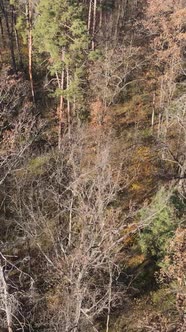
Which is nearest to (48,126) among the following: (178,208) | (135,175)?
(135,175)

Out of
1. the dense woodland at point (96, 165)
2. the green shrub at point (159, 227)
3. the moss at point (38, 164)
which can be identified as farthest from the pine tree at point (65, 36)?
the green shrub at point (159, 227)

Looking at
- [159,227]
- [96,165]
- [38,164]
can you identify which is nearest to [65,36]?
[38,164]

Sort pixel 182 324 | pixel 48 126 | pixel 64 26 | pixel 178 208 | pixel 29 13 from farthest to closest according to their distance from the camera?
pixel 48 126
pixel 29 13
pixel 64 26
pixel 178 208
pixel 182 324

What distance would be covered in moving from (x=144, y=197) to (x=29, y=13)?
14882 mm

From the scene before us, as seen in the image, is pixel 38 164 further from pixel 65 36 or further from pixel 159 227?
pixel 159 227

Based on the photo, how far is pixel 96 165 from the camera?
19016mm

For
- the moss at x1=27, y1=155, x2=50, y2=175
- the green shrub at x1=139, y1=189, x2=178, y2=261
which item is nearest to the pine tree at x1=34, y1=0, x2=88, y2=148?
the moss at x1=27, y1=155, x2=50, y2=175

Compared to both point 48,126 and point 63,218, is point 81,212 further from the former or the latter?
point 48,126

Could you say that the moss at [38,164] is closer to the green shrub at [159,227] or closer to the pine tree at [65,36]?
the pine tree at [65,36]

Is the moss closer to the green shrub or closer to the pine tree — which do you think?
the pine tree

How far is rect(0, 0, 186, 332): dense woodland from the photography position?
20.3 meters

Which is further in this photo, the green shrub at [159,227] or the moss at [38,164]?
the moss at [38,164]

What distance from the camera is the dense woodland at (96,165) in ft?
66.6

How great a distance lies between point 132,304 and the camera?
2350 cm
